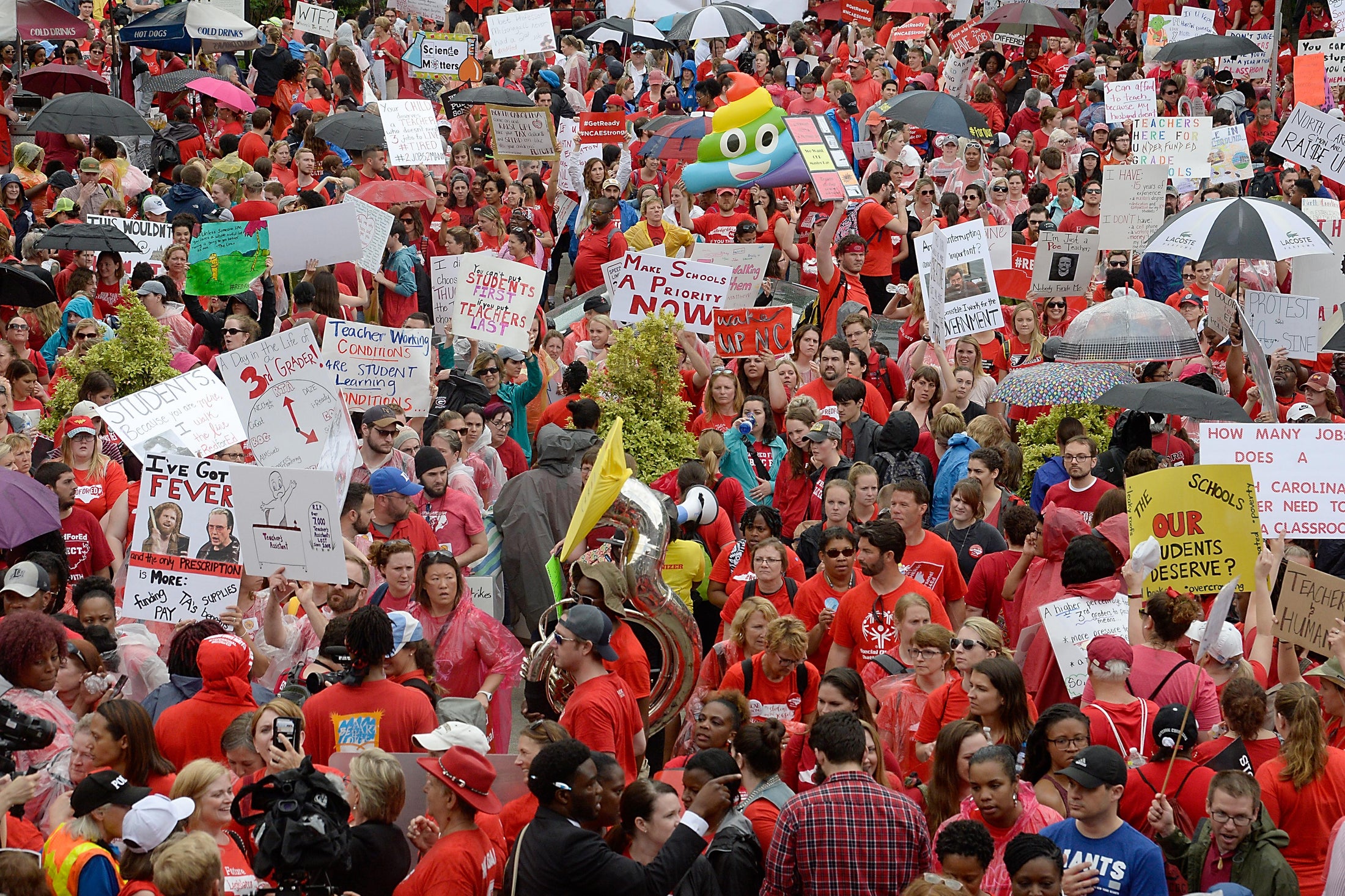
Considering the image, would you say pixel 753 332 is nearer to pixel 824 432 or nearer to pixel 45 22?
pixel 824 432

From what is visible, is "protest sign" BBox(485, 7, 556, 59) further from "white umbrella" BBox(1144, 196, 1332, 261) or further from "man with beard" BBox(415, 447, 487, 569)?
"man with beard" BBox(415, 447, 487, 569)

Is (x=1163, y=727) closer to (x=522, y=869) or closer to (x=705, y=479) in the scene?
(x=522, y=869)

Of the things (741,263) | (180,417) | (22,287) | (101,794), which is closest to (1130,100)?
(741,263)

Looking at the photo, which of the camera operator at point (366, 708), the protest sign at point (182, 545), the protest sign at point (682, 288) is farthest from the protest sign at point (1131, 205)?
the camera operator at point (366, 708)

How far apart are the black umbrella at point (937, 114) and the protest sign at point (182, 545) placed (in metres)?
11.7

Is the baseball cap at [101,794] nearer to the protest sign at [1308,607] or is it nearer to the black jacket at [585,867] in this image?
the black jacket at [585,867]

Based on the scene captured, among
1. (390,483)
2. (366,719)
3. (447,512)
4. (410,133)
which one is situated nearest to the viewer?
(366,719)

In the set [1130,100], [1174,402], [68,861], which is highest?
[1130,100]

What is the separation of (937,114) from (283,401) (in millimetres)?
10556

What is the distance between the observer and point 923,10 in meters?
26.3

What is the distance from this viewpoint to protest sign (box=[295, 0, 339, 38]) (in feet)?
79.2

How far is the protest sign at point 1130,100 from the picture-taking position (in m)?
18.6

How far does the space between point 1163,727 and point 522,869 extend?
8.08ft

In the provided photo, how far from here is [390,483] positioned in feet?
29.8
